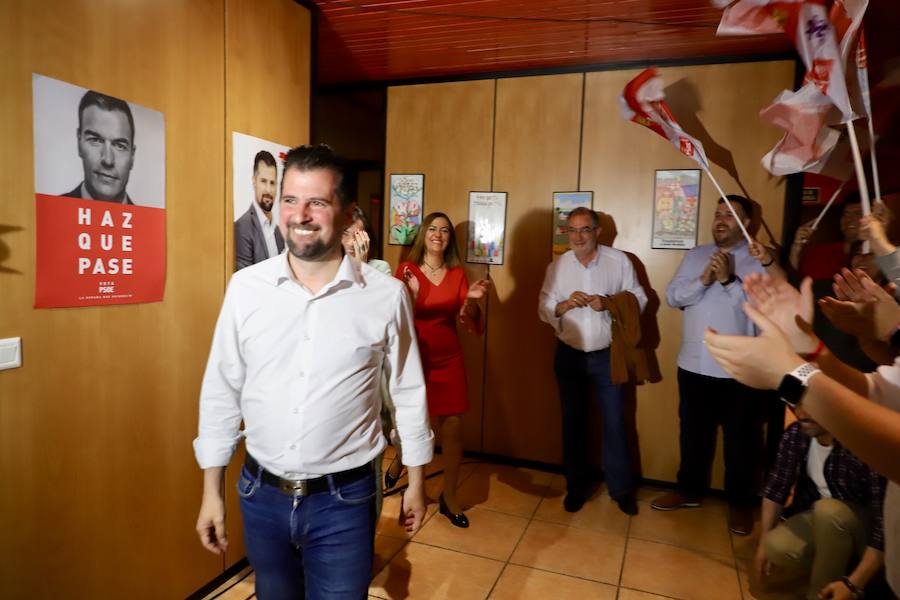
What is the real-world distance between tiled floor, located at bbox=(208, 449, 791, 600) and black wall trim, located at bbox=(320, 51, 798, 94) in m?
2.85

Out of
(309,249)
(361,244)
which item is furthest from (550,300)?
(309,249)

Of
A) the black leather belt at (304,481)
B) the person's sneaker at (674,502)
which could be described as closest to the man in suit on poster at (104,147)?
the black leather belt at (304,481)

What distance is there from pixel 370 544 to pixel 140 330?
120cm

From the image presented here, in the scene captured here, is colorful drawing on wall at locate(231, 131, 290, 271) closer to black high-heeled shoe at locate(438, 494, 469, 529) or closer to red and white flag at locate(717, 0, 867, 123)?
black high-heeled shoe at locate(438, 494, 469, 529)

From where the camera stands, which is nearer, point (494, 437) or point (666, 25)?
point (666, 25)

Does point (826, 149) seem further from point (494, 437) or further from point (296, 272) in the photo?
point (494, 437)

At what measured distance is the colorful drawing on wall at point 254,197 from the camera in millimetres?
2340

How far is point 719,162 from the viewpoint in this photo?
3.42 m

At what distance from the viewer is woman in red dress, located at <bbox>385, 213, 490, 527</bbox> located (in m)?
2.95

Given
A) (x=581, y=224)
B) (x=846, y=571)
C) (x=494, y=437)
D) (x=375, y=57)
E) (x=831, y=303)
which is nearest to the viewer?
(x=831, y=303)

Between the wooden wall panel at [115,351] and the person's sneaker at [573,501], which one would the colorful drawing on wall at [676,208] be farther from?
the wooden wall panel at [115,351]

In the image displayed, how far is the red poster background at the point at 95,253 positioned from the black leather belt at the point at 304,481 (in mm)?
859

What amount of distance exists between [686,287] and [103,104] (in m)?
3.04

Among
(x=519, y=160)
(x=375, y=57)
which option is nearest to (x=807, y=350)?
(x=519, y=160)
